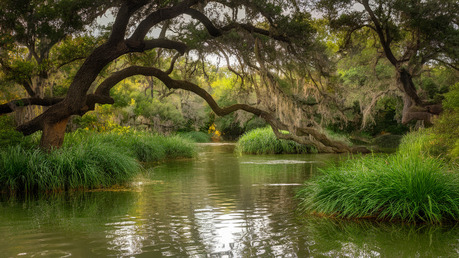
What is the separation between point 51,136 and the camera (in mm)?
12531

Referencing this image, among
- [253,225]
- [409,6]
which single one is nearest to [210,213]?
[253,225]

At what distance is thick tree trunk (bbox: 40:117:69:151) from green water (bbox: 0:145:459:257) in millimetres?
2112

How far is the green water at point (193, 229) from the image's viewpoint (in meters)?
6.02

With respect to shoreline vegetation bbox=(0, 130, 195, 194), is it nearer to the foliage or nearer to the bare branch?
the foliage

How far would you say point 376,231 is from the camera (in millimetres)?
6969

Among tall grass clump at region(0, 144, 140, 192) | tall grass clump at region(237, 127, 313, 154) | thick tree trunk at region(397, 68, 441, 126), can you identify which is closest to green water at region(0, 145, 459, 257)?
tall grass clump at region(0, 144, 140, 192)

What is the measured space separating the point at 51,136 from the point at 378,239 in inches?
363

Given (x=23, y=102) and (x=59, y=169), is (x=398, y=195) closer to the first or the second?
(x=59, y=169)

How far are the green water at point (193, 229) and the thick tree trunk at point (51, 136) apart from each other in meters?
2.11

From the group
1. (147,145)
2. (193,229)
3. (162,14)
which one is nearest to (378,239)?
(193,229)

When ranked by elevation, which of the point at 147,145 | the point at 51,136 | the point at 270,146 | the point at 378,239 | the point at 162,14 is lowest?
the point at 378,239

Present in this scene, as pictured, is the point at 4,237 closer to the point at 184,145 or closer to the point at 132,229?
the point at 132,229

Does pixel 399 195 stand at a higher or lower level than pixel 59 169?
lower

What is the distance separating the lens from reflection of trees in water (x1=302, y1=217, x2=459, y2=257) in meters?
5.90
